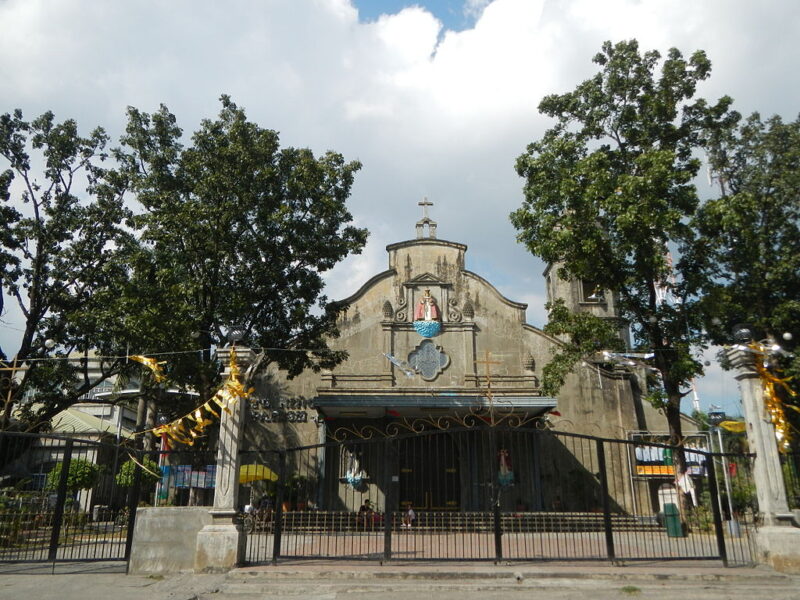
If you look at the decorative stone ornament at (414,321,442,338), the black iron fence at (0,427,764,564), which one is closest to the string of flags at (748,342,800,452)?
the black iron fence at (0,427,764,564)

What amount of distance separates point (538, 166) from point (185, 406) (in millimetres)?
15600

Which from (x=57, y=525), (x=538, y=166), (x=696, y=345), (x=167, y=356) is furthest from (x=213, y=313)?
(x=696, y=345)

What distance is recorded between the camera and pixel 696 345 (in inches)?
661

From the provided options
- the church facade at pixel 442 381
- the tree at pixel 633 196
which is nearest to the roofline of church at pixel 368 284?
the church facade at pixel 442 381

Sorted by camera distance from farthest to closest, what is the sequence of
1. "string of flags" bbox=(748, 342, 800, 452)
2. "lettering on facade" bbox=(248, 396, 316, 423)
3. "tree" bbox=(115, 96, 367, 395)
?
"lettering on facade" bbox=(248, 396, 316, 423) → "tree" bbox=(115, 96, 367, 395) → "string of flags" bbox=(748, 342, 800, 452)

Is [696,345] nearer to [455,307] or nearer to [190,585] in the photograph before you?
[455,307]

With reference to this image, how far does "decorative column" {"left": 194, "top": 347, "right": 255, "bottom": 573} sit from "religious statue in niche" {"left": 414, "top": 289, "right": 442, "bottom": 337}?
47.4 ft

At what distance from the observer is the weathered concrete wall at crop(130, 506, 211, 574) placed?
977cm

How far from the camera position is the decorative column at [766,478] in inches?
377

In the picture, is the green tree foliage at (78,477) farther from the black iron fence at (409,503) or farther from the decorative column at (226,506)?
the decorative column at (226,506)

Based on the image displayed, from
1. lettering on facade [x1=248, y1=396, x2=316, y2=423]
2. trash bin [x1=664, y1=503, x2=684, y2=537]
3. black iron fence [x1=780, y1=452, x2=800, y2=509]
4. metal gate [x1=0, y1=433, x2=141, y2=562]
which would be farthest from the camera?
lettering on facade [x1=248, y1=396, x2=316, y2=423]

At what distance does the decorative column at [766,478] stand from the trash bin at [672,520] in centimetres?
315

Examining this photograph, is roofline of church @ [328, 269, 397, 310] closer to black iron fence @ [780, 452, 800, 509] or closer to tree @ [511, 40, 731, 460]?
tree @ [511, 40, 731, 460]

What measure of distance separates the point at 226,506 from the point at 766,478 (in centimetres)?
889
